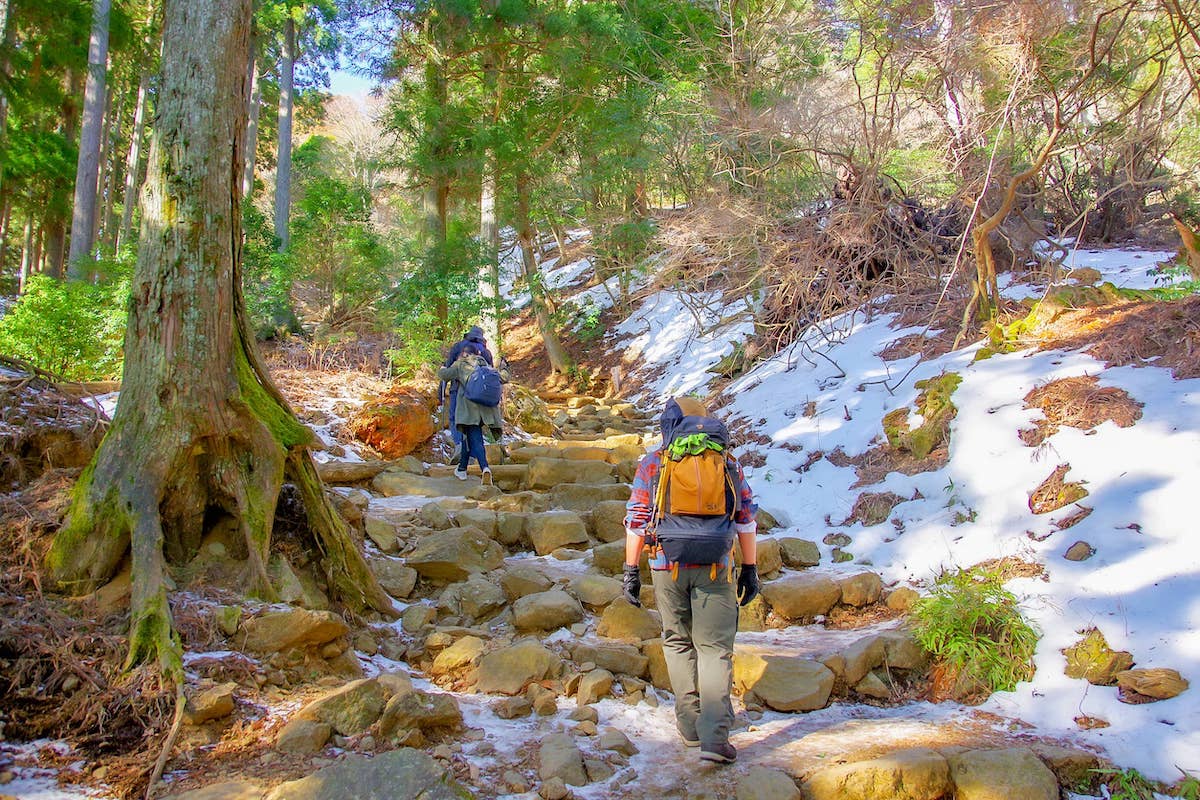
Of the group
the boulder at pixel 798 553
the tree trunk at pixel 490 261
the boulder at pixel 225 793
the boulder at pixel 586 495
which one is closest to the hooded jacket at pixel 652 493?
the boulder at pixel 225 793

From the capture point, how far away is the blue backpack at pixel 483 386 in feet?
28.8

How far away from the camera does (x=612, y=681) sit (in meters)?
4.57

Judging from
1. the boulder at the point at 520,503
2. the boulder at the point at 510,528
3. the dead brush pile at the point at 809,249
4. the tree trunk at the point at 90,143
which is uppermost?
the tree trunk at the point at 90,143

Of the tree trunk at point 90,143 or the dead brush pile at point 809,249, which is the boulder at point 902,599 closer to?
the dead brush pile at point 809,249

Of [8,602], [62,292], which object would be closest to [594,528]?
[8,602]

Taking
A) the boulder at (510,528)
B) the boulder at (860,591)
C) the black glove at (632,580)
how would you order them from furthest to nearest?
the boulder at (510,528), the boulder at (860,591), the black glove at (632,580)

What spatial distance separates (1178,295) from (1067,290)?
1166mm

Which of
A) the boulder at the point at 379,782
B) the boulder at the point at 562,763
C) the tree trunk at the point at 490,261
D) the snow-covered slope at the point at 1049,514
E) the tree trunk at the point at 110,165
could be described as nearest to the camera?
the boulder at the point at 379,782

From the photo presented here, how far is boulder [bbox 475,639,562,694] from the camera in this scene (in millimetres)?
4520

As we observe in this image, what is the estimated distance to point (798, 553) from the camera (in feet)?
22.5

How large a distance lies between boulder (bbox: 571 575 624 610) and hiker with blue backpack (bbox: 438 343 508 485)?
10.2 ft

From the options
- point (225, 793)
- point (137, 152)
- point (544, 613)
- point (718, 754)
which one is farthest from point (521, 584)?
point (137, 152)

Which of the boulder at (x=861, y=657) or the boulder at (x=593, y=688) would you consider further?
the boulder at (x=861, y=657)

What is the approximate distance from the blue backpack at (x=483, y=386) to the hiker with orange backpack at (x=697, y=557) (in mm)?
4881
